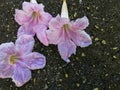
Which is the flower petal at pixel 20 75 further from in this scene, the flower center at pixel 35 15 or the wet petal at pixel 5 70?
the flower center at pixel 35 15

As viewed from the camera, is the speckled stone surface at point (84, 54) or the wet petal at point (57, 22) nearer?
the wet petal at point (57, 22)

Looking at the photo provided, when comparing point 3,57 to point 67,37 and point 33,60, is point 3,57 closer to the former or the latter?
point 33,60

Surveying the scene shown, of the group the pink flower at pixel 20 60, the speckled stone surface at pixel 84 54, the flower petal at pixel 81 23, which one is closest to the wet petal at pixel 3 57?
the pink flower at pixel 20 60

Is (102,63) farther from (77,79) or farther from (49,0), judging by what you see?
(49,0)

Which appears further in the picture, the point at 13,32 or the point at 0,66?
the point at 13,32

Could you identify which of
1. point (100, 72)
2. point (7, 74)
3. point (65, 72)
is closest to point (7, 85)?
point (7, 74)

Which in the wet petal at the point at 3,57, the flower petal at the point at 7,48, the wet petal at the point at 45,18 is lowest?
the wet petal at the point at 3,57
